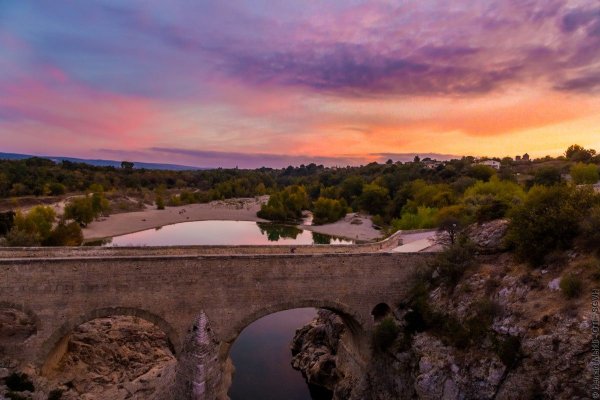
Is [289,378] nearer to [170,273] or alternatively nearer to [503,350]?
[170,273]

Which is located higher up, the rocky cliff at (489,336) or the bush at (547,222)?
the bush at (547,222)

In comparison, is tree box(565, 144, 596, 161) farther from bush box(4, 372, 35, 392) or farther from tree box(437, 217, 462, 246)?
bush box(4, 372, 35, 392)

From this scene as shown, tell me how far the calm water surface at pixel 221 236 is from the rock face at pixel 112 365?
2949 centimetres

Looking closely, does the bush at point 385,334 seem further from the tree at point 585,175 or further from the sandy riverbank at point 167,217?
the sandy riverbank at point 167,217

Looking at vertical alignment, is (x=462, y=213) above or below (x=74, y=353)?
above

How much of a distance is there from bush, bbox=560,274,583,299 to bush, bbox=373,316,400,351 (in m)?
6.15

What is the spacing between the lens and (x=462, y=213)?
28.0 meters

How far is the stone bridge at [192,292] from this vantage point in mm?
14102

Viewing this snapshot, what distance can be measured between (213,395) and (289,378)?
6.25 metres

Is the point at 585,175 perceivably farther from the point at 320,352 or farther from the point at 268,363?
the point at 268,363

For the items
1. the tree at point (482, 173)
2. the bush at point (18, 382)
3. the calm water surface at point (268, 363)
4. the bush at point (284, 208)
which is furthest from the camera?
the bush at point (284, 208)

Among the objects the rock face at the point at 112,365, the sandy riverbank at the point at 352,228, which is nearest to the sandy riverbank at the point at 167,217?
the sandy riverbank at the point at 352,228

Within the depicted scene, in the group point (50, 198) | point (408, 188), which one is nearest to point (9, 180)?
point (50, 198)

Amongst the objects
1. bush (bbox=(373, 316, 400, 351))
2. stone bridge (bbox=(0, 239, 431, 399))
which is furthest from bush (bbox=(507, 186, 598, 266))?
bush (bbox=(373, 316, 400, 351))
